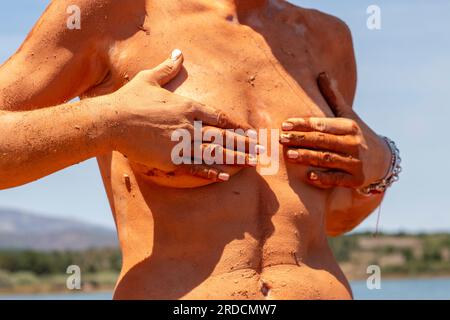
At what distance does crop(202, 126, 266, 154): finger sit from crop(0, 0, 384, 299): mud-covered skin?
74 millimetres

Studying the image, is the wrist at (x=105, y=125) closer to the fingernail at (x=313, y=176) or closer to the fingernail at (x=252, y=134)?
the fingernail at (x=252, y=134)

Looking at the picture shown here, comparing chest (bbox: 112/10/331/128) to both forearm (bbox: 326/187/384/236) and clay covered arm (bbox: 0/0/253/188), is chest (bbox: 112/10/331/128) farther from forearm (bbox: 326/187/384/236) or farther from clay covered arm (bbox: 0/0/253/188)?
forearm (bbox: 326/187/384/236)

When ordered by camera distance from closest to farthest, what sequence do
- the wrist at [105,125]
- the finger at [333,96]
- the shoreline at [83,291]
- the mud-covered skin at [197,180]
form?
the wrist at [105,125], the mud-covered skin at [197,180], the finger at [333,96], the shoreline at [83,291]

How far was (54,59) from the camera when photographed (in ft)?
11.6

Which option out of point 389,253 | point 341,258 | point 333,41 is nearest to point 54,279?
point 341,258

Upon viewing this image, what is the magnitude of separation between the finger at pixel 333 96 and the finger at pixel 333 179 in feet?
0.83

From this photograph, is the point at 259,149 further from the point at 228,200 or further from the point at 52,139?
the point at 52,139

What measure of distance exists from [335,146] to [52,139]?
90cm

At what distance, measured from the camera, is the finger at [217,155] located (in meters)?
3.39

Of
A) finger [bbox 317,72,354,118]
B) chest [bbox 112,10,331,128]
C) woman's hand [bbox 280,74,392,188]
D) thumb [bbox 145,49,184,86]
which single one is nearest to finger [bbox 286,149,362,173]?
woman's hand [bbox 280,74,392,188]

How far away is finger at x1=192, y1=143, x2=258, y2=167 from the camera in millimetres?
3391

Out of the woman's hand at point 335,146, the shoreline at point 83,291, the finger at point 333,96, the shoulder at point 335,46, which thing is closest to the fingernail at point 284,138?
the woman's hand at point 335,146
